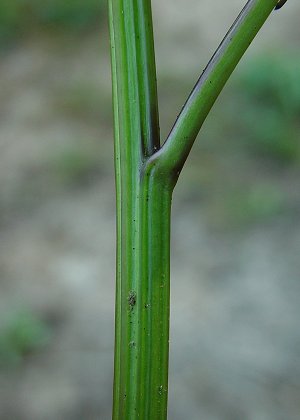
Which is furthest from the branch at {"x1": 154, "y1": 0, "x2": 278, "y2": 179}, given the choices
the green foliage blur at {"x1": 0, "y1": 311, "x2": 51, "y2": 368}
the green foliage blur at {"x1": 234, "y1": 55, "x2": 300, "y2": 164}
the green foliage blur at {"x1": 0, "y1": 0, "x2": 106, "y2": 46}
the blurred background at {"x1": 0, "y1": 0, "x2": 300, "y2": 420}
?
the green foliage blur at {"x1": 0, "y1": 0, "x2": 106, "y2": 46}

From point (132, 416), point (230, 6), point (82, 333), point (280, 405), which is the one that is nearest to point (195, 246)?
point (82, 333)

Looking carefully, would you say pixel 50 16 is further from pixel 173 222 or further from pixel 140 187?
pixel 140 187

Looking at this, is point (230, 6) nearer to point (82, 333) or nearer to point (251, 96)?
point (251, 96)

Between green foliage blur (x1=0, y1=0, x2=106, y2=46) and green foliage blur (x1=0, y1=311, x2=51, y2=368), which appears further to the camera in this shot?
green foliage blur (x1=0, y1=0, x2=106, y2=46)

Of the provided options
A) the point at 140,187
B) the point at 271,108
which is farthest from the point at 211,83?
the point at 271,108

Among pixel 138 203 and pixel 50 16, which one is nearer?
pixel 138 203

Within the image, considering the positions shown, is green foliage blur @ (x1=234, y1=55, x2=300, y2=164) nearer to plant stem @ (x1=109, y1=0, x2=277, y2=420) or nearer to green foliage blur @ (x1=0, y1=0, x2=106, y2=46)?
green foliage blur @ (x1=0, y1=0, x2=106, y2=46)
